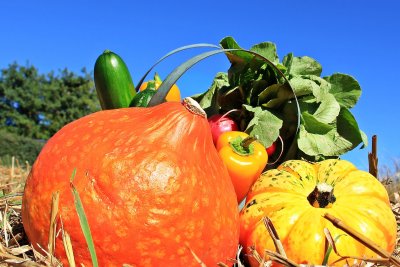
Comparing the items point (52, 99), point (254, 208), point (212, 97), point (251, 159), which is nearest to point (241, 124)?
point (212, 97)

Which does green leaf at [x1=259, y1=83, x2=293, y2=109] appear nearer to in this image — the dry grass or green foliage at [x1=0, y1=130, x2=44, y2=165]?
the dry grass

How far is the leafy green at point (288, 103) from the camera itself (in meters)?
3.47

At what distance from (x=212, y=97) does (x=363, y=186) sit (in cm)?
157

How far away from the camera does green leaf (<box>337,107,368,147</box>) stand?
3750 mm

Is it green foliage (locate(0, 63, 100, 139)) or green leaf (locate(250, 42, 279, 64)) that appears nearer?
green leaf (locate(250, 42, 279, 64))

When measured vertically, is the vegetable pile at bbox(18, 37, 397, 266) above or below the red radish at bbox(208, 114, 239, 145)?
below

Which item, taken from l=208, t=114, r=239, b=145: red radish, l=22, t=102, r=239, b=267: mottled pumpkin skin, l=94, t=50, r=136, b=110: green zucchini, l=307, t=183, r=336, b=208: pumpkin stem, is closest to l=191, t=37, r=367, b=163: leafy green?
l=208, t=114, r=239, b=145: red radish

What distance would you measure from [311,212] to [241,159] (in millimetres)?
671

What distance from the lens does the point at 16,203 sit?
3291 millimetres

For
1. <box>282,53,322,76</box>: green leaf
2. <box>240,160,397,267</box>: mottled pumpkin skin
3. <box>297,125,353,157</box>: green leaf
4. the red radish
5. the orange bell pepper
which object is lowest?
<box>240,160,397,267</box>: mottled pumpkin skin

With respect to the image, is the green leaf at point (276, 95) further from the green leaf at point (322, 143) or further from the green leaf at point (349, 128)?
the green leaf at point (349, 128)

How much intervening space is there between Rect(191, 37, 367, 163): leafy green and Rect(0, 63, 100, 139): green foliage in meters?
28.4

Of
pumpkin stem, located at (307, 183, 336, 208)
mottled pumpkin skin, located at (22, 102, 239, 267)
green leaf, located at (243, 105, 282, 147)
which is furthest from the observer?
green leaf, located at (243, 105, 282, 147)

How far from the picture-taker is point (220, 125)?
3426mm
